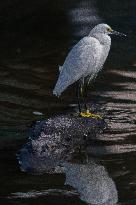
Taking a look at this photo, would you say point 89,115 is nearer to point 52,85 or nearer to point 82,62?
point 82,62

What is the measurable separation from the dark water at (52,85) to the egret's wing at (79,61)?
872 millimetres

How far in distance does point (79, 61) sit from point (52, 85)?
2686 mm

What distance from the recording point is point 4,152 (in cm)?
1068

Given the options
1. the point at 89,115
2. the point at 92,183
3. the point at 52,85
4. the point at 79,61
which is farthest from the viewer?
the point at 52,85

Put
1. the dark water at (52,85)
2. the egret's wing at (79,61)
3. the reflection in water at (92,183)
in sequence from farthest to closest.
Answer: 1. the egret's wing at (79,61)
2. the dark water at (52,85)
3. the reflection in water at (92,183)

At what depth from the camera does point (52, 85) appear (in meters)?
14.4

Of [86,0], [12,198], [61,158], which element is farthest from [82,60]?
[86,0]

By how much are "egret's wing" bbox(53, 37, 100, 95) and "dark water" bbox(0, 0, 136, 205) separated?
0.87 meters

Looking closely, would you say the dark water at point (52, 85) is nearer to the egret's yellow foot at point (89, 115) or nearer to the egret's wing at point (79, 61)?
the egret's yellow foot at point (89, 115)

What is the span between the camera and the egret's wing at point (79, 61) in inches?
461

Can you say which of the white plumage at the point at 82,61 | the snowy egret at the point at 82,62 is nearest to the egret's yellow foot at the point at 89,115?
the snowy egret at the point at 82,62

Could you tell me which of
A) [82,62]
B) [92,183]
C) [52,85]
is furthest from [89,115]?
[52,85]

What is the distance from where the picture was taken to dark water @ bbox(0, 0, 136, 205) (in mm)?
9539

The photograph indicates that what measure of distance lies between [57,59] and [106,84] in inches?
98.5
